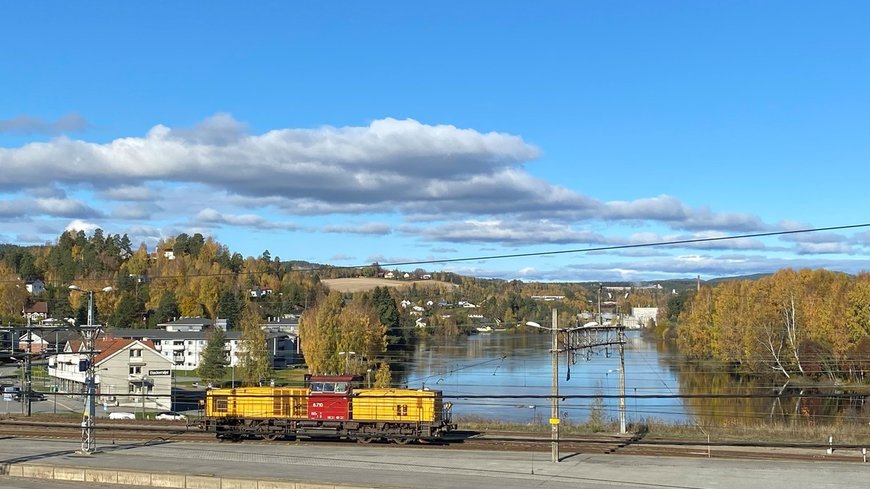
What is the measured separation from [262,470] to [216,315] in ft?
372

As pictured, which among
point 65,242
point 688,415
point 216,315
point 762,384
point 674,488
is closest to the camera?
point 674,488

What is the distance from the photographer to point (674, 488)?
20.5 meters

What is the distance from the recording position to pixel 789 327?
8000cm

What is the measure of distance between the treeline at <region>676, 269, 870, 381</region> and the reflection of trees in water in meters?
2.10

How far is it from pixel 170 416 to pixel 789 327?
58.9 m

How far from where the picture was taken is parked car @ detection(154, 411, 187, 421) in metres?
48.3

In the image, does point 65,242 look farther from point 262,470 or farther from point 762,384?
point 262,470

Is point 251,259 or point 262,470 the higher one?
point 251,259

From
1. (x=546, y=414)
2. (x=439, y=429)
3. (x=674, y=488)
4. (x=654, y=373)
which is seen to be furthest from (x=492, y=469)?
(x=654, y=373)

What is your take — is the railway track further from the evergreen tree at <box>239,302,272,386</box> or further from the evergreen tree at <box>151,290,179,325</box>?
the evergreen tree at <box>151,290,179,325</box>

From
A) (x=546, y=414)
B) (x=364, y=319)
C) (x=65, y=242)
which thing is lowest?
(x=546, y=414)

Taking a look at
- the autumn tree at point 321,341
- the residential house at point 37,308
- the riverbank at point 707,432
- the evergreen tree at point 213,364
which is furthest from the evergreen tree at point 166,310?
the riverbank at point 707,432

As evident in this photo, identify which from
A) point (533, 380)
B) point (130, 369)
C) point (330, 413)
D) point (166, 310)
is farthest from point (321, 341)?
point (166, 310)

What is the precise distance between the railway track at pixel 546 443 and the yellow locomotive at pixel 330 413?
1.86ft
